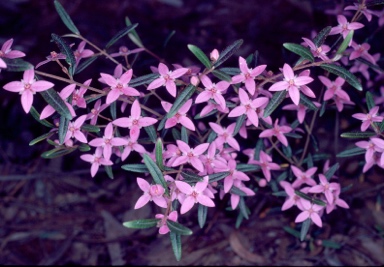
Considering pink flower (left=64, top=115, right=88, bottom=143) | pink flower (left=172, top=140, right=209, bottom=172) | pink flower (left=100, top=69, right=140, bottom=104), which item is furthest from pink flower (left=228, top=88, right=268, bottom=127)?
pink flower (left=64, top=115, right=88, bottom=143)

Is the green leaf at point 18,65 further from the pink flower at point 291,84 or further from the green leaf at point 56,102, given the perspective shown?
the pink flower at point 291,84

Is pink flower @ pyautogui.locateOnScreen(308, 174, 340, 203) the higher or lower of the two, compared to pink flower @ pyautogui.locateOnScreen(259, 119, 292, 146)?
lower

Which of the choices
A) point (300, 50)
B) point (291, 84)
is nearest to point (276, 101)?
point (291, 84)

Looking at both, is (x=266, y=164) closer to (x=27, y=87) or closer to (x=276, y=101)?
(x=276, y=101)

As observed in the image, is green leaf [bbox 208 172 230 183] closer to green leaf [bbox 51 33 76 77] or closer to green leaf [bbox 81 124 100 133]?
green leaf [bbox 81 124 100 133]

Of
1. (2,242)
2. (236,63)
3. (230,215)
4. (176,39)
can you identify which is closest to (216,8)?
(176,39)

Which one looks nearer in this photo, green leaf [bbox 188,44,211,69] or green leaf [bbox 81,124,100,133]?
green leaf [bbox 188,44,211,69]

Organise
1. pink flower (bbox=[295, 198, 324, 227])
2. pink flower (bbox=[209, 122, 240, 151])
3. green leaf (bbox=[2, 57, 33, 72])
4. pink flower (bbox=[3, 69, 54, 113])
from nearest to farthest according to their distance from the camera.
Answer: green leaf (bbox=[2, 57, 33, 72]) → pink flower (bbox=[3, 69, 54, 113]) → pink flower (bbox=[209, 122, 240, 151]) → pink flower (bbox=[295, 198, 324, 227])

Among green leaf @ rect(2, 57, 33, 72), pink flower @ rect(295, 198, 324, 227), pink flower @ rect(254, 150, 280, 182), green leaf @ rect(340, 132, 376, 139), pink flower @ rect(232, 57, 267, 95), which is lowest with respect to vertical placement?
pink flower @ rect(295, 198, 324, 227)
